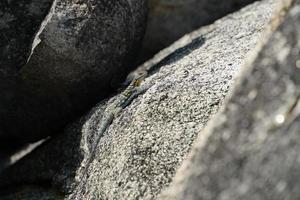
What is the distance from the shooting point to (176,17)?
276 inches

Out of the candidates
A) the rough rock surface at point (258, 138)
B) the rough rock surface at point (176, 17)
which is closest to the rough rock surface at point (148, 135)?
the rough rock surface at point (258, 138)

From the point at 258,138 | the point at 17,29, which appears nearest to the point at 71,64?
the point at 17,29

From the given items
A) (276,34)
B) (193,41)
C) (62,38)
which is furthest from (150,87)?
(276,34)

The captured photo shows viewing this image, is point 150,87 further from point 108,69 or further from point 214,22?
point 214,22

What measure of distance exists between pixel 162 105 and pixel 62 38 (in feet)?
2.91

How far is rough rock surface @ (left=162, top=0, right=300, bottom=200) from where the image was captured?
9.47 ft

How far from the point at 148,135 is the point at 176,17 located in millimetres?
2874

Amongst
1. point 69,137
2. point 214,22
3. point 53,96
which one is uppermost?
point 53,96

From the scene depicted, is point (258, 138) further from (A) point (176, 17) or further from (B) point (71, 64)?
(A) point (176, 17)

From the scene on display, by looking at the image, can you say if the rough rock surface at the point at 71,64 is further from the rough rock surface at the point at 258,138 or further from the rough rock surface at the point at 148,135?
the rough rock surface at the point at 258,138

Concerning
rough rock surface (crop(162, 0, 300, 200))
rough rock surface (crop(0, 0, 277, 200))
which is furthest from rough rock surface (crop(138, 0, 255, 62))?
rough rock surface (crop(162, 0, 300, 200))

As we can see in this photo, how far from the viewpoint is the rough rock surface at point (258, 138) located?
2.89 meters

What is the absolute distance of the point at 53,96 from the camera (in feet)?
17.0

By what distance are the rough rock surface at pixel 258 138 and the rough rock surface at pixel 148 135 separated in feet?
3.54
